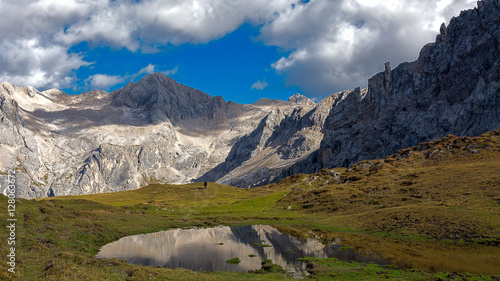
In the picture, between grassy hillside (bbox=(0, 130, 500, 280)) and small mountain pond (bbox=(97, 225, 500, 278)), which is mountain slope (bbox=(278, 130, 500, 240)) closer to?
grassy hillside (bbox=(0, 130, 500, 280))

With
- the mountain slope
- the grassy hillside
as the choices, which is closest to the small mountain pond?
the grassy hillside

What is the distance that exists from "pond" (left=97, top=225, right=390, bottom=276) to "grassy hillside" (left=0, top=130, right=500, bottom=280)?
3268mm

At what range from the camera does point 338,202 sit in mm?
90562

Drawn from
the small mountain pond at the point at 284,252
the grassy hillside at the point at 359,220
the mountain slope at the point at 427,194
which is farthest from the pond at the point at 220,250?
the mountain slope at the point at 427,194

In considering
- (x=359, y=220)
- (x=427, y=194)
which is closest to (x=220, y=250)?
(x=359, y=220)

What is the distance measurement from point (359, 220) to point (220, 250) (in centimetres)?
3193

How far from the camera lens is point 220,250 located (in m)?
53.7

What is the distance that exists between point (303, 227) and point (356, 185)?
111ft

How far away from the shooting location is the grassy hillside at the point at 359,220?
35.6m

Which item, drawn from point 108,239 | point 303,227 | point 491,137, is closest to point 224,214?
point 303,227

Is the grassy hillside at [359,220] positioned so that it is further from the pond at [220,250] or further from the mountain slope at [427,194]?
the pond at [220,250]

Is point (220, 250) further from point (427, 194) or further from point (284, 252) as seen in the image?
point (427, 194)

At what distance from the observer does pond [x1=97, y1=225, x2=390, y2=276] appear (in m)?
44.3

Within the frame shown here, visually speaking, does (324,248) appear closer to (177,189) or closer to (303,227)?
(303,227)
